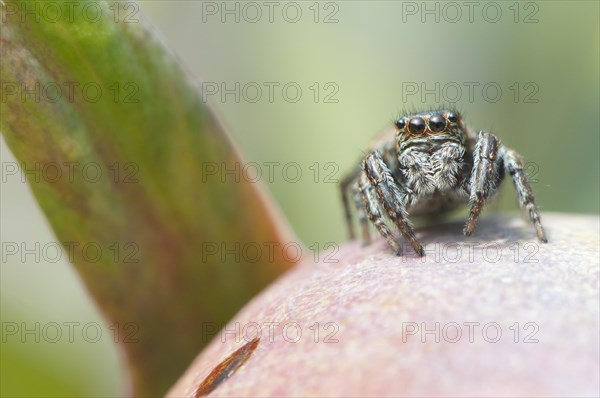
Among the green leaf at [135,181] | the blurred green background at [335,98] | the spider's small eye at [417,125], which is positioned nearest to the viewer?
the green leaf at [135,181]

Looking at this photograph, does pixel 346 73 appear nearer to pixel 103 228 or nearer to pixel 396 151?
pixel 396 151

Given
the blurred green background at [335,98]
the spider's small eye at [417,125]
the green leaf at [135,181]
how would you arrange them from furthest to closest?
the blurred green background at [335,98] < the spider's small eye at [417,125] < the green leaf at [135,181]

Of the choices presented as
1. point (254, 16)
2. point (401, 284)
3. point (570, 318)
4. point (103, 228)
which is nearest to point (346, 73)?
point (254, 16)

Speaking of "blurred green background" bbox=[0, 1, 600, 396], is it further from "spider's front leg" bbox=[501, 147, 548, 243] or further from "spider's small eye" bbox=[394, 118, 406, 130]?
"spider's small eye" bbox=[394, 118, 406, 130]

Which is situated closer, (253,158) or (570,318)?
(570,318)

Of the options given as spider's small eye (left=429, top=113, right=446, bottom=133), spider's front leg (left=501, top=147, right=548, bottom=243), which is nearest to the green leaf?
spider's small eye (left=429, top=113, right=446, bottom=133)

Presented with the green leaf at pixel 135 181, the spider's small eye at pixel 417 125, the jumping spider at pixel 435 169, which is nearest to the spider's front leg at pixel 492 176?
the jumping spider at pixel 435 169

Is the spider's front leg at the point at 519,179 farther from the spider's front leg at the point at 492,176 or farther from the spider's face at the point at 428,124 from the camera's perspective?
the spider's face at the point at 428,124
